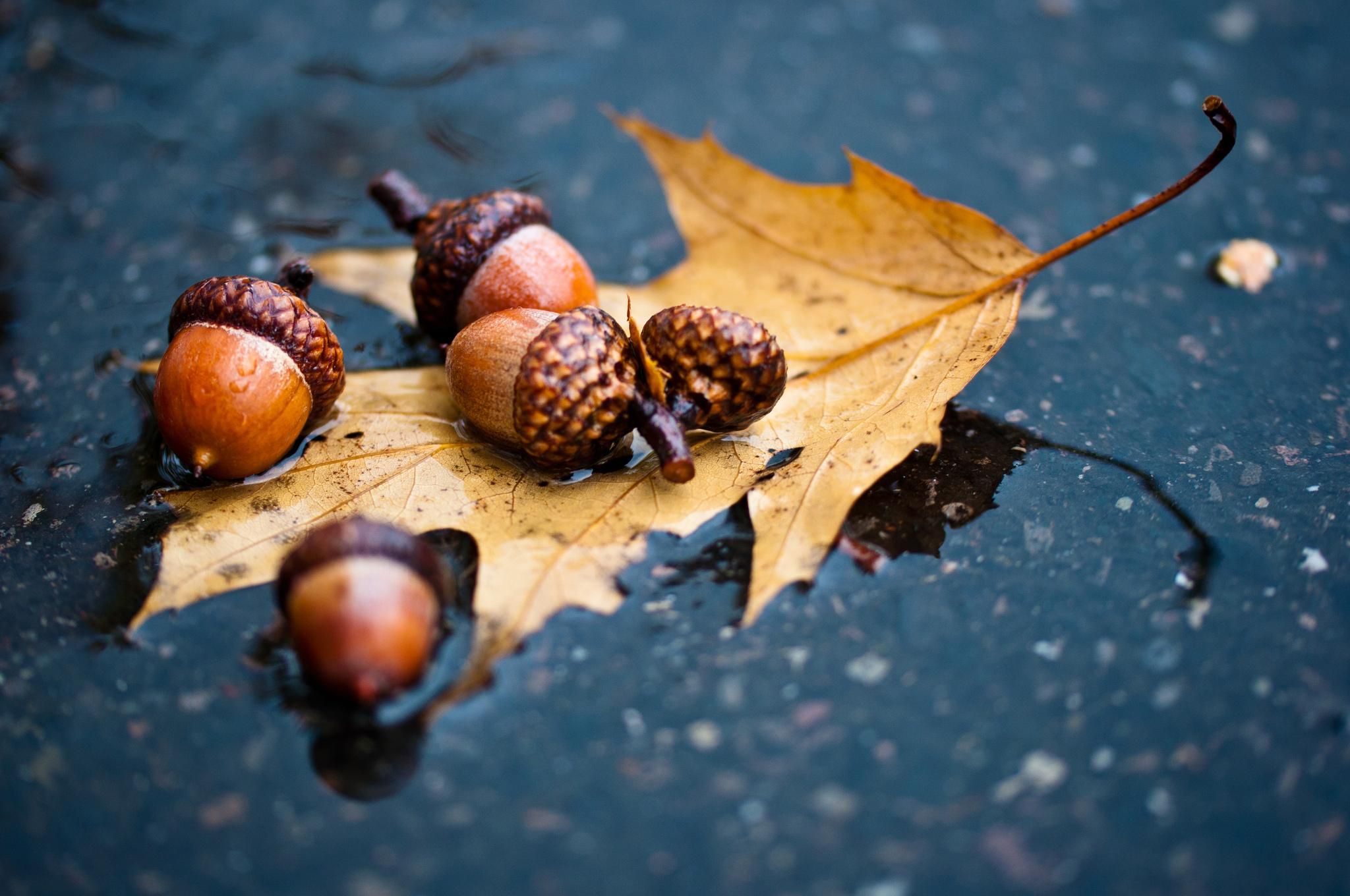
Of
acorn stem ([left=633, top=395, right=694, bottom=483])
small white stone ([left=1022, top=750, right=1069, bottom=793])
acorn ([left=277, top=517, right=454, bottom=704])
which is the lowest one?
small white stone ([left=1022, top=750, right=1069, bottom=793])

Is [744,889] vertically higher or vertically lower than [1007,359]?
lower

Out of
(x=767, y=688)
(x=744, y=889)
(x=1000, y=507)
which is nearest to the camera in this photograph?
→ (x=744, y=889)

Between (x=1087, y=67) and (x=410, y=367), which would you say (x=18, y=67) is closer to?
(x=410, y=367)

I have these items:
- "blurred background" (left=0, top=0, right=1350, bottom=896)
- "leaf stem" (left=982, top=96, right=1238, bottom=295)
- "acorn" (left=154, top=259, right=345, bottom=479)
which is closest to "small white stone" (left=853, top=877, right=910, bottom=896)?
"blurred background" (left=0, top=0, right=1350, bottom=896)

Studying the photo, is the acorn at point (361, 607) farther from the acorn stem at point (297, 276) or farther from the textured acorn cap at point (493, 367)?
the acorn stem at point (297, 276)

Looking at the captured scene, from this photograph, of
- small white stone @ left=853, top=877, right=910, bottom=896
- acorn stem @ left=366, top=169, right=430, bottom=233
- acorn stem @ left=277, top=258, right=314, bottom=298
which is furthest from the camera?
acorn stem @ left=366, top=169, right=430, bottom=233

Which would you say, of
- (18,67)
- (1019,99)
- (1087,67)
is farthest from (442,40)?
(1087,67)

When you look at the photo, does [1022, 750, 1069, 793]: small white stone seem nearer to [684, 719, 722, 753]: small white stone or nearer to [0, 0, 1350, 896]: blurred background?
[0, 0, 1350, 896]: blurred background

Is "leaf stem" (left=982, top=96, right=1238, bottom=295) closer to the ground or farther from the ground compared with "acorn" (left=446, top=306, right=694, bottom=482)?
farther from the ground

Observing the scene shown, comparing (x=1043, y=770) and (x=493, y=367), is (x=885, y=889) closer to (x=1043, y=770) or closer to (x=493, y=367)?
(x=1043, y=770)

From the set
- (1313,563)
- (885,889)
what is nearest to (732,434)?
(885,889)
